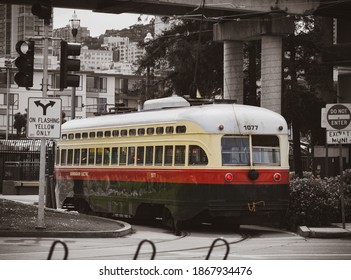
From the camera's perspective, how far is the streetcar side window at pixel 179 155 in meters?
19.4

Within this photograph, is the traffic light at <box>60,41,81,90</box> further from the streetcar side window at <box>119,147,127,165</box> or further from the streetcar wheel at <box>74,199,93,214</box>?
the streetcar wheel at <box>74,199,93,214</box>

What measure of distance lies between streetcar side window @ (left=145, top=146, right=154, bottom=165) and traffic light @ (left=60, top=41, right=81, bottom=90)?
10.8ft

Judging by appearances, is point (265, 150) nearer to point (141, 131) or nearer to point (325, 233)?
point (325, 233)

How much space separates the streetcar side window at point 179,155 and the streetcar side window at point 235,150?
2.64 ft

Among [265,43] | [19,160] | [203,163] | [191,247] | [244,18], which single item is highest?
[244,18]

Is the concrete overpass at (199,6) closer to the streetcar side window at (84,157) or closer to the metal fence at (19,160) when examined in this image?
the streetcar side window at (84,157)

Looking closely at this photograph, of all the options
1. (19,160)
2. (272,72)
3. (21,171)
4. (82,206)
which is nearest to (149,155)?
(82,206)

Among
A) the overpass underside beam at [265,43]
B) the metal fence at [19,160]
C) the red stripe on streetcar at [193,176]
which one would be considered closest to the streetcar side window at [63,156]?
the red stripe on streetcar at [193,176]

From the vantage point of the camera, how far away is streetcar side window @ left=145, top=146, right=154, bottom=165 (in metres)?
20.2

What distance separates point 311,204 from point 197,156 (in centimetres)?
287

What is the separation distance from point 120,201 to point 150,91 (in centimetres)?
1392

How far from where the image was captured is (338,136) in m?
20.4

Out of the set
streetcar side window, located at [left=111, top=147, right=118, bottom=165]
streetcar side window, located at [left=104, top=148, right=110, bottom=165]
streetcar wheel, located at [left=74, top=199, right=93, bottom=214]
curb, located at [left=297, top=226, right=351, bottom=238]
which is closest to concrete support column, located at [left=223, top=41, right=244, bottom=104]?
streetcar wheel, located at [left=74, top=199, right=93, bottom=214]
